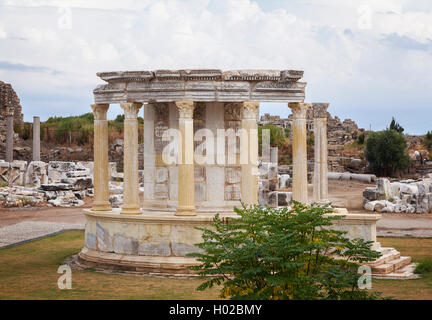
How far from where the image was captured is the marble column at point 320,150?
18344mm

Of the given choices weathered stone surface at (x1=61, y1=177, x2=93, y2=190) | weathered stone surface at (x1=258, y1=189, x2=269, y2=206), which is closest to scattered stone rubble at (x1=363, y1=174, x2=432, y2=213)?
weathered stone surface at (x1=258, y1=189, x2=269, y2=206)

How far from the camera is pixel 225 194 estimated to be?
16.6m

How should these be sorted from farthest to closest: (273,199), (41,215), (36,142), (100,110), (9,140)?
(9,140) → (36,142) → (273,199) → (41,215) → (100,110)

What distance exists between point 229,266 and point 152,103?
8618mm

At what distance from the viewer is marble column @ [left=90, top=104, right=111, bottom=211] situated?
16516 millimetres

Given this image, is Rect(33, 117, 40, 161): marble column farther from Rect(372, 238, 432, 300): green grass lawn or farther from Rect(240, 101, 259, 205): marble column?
Rect(372, 238, 432, 300): green grass lawn

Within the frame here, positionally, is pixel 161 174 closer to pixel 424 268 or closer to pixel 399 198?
pixel 424 268

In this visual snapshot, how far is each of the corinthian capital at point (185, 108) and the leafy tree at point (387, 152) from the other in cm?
3832

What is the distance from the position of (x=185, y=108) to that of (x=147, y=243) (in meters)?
3.18

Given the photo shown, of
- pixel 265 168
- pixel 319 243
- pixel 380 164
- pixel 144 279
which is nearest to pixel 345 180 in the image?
pixel 380 164

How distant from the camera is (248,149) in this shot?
15.6 m

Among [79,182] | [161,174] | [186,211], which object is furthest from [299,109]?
[79,182]

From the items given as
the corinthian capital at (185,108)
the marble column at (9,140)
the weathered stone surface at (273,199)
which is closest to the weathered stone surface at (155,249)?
the corinthian capital at (185,108)
